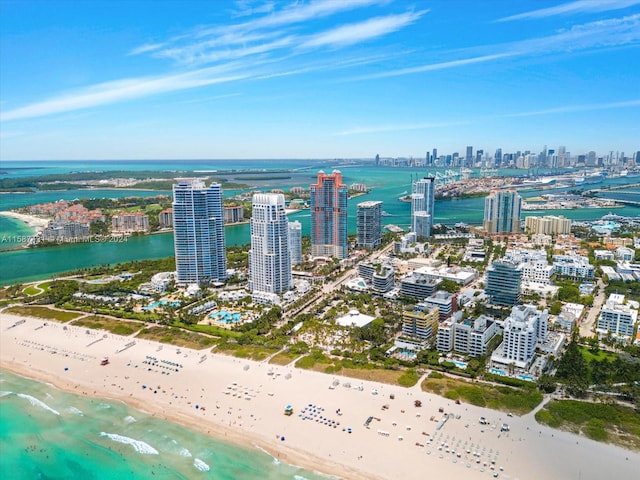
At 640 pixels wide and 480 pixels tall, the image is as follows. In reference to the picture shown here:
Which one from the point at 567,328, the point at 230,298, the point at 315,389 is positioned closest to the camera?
the point at 315,389

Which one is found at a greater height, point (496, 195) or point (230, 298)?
point (496, 195)

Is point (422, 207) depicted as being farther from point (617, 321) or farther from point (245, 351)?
point (245, 351)

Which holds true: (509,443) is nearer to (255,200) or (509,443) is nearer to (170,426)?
(170,426)

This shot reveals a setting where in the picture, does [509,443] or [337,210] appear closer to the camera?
[509,443]

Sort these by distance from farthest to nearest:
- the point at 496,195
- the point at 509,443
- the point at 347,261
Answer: the point at 496,195
the point at 347,261
the point at 509,443

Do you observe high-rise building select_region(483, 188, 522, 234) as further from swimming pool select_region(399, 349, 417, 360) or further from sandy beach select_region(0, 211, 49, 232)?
sandy beach select_region(0, 211, 49, 232)

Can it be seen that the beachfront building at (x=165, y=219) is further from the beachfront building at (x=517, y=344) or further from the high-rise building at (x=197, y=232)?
the beachfront building at (x=517, y=344)

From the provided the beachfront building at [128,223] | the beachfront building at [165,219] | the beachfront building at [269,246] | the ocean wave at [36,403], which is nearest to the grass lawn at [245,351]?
the beachfront building at [269,246]

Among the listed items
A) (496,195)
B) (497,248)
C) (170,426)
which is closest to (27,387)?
(170,426)

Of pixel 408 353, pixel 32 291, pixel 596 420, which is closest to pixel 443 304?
pixel 408 353
